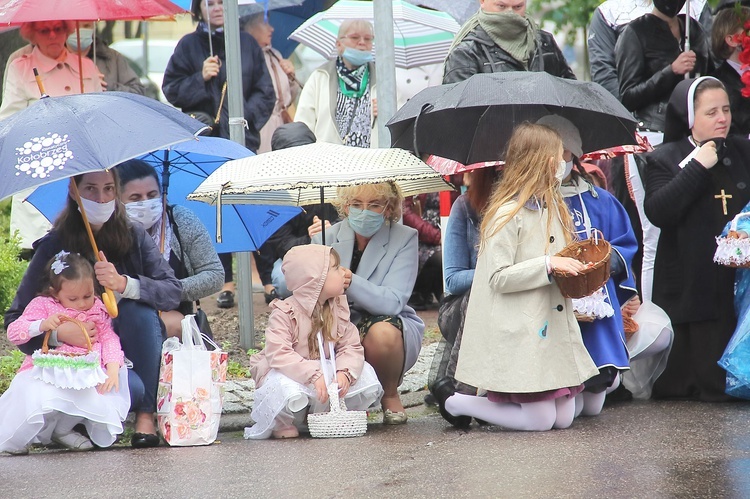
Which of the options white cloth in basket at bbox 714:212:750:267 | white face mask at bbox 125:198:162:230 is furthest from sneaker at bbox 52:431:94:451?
white cloth in basket at bbox 714:212:750:267

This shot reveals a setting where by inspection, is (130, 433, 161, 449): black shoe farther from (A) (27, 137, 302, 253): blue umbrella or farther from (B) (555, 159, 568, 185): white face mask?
(B) (555, 159, 568, 185): white face mask

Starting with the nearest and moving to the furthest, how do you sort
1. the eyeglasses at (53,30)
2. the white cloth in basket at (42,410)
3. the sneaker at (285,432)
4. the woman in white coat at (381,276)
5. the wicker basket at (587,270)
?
the wicker basket at (587,270) → the white cloth in basket at (42,410) → the sneaker at (285,432) → the woman in white coat at (381,276) → the eyeglasses at (53,30)

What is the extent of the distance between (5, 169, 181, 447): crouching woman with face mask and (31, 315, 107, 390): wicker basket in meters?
0.23

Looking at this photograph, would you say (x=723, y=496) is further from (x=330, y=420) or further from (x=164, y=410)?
(x=164, y=410)

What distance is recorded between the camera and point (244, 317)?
8.12 meters

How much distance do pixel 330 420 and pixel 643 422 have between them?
1572 mm

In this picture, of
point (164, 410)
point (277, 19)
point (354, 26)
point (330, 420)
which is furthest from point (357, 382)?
point (277, 19)

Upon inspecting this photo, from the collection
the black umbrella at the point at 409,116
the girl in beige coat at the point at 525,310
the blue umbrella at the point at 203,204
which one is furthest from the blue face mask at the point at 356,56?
the girl in beige coat at the point at 525,310

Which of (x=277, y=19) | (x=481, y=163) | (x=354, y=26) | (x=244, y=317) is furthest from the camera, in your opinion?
(x=277, y=19)

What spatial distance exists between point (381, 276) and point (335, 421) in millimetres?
927

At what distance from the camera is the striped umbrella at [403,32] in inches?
433

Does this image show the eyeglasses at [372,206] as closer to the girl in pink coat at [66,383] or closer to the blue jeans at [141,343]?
the blue jeans at [141,343]

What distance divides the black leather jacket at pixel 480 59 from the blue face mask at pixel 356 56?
91.9 inches

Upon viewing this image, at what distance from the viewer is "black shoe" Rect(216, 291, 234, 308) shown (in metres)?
9.89
